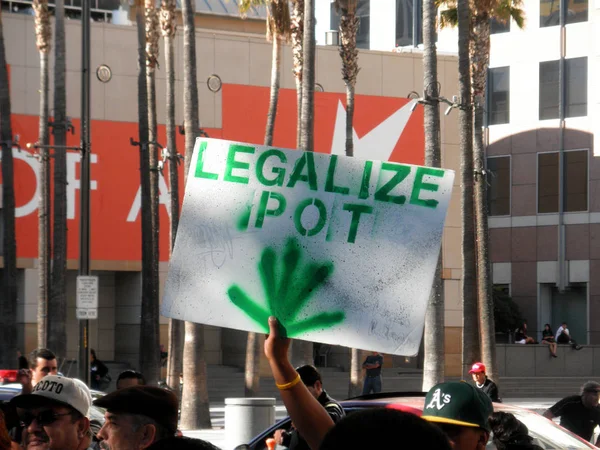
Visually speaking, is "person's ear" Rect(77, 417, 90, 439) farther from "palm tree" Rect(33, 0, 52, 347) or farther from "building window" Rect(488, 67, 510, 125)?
"building window" Rect(488, 67, 510, 125)

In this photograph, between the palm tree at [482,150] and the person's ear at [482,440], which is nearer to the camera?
the person's ear at [482,440]

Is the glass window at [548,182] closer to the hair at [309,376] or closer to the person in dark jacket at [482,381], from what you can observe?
the person in dark jacket at [482,381]

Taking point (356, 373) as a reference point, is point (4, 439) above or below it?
above

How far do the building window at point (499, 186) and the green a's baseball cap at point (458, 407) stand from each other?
55.8 metres

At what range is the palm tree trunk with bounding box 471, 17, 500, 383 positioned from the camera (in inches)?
1102

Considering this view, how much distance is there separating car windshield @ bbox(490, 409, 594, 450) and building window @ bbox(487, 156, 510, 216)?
164 ft

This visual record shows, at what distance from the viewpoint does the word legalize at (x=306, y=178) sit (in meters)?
5.16

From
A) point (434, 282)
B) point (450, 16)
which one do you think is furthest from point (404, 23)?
point (434, 282)

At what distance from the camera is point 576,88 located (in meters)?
58.5

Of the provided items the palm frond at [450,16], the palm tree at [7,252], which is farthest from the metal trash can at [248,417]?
the palm frond at [450,16]

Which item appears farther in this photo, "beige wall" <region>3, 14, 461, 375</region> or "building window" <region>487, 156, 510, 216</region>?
"building window" <region>487, 156, 510, 216</region>

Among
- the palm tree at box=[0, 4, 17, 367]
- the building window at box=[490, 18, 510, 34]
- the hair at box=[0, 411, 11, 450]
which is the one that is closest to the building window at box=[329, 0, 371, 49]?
the building window at box=[490, 18, 510, 34]

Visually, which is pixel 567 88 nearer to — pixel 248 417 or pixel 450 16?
pixel 450 16

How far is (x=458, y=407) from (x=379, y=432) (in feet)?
7.80
